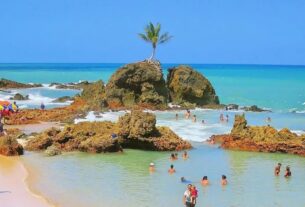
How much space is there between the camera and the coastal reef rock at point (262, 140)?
32.7 m

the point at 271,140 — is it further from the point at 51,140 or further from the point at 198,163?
the point at 51,140

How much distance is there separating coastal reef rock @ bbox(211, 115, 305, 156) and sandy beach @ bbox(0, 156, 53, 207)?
13.7 meters

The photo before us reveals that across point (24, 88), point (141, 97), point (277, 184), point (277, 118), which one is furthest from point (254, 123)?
point (24, 88)

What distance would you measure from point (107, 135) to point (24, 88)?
70.7 m

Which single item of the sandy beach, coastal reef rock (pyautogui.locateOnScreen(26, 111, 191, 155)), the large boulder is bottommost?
the sandy beach

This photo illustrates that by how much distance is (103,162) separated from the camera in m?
29.0

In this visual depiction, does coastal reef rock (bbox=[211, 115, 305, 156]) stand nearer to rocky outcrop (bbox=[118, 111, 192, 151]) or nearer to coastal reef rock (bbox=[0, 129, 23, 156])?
rocky outcrop (bbox=[118, 111, 192, 151])

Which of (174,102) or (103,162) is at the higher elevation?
(174,102)

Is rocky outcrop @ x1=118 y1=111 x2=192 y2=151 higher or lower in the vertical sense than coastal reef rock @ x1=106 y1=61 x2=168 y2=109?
lower

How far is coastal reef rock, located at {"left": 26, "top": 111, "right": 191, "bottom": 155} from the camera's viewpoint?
31750mm

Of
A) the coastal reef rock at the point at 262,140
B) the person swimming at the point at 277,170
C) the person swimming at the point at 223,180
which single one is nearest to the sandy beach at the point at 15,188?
the person swimming at the point at 223,180

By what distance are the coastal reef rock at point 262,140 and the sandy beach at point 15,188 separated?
13.7 m

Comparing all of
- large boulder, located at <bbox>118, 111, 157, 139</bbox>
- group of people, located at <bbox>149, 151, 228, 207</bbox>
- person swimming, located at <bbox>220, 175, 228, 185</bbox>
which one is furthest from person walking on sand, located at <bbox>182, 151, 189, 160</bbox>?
person swimming, located at <bbox>220, 175, 228, 185</bbox>

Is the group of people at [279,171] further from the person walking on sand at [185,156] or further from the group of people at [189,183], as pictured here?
the person walking on sand at [185,156]
